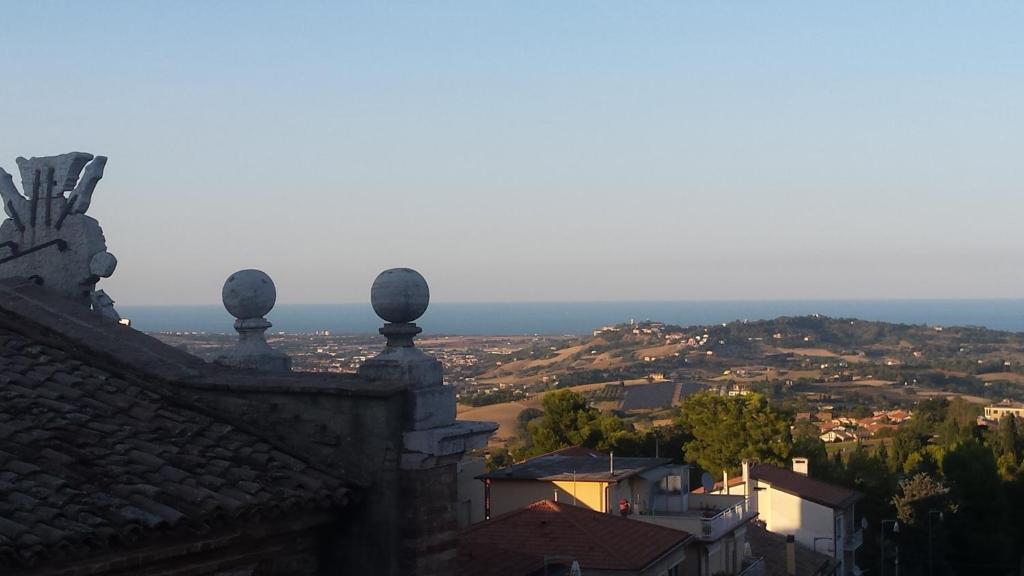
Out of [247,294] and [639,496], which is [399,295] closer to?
[247,294]

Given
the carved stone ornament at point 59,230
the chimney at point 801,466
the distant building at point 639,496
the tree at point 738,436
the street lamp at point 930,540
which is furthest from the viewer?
the tree at point 738,436

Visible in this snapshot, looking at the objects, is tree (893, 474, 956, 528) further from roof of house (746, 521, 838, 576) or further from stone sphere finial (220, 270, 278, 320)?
stone sphere finial (220, 270, 278, 320)

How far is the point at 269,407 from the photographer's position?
786 centimetres

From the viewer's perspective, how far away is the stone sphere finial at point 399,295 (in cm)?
757

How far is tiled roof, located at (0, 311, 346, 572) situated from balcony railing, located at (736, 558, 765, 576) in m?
18.3

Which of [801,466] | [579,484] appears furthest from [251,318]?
[801,466]

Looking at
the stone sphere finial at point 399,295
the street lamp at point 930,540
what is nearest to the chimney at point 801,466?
the street lamp at point 930,540

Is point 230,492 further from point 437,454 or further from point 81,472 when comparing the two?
point 437,454

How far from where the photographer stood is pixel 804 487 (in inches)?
1383

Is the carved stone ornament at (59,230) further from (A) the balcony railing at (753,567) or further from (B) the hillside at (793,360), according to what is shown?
(B) the hillside at (793,360)

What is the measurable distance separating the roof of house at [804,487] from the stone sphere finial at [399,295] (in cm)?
2796

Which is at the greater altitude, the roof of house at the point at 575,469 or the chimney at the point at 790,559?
the roof of house at the point at 575,469

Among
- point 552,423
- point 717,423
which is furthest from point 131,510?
point 717,423

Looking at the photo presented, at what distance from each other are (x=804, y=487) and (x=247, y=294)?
29.2 m
